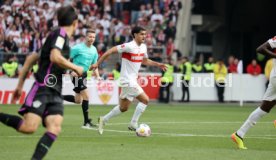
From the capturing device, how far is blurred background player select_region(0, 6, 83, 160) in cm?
1005

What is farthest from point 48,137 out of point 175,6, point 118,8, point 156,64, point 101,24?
point 175,6

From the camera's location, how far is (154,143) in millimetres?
14492

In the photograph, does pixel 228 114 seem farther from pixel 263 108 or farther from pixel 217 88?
pixel 263 108

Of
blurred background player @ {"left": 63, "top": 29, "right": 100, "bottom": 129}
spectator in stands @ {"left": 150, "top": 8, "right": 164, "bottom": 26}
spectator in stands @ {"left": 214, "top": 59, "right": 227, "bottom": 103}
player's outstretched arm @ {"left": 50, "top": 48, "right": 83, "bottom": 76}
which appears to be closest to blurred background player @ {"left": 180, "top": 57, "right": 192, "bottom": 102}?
spectator in stands @ {"left": 214, "top": 59, "right": 227, "bottom": 103}

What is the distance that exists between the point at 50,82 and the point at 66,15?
988 mm

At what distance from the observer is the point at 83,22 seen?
116 feet

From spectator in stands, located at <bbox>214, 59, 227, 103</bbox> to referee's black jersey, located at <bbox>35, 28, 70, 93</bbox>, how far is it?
24.1 metres

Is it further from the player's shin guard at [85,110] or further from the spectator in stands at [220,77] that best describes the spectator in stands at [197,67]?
the player's shin guard at [85,110]

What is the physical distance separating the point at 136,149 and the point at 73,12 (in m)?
3.82

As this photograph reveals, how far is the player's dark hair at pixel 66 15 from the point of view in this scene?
33.5ft

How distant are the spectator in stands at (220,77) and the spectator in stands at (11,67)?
9.25m

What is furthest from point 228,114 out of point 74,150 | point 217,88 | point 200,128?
point 74,150

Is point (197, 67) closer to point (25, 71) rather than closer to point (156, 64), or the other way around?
point (156, 64)

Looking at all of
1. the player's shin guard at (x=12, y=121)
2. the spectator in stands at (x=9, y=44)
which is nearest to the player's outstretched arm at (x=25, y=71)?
the player's shin guard at (x=12, y=121)
